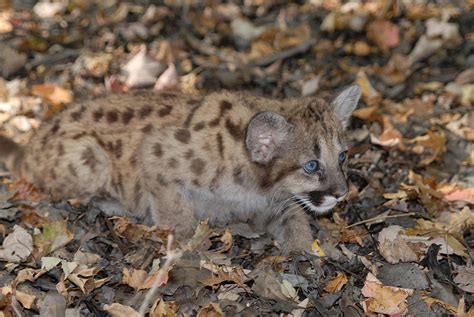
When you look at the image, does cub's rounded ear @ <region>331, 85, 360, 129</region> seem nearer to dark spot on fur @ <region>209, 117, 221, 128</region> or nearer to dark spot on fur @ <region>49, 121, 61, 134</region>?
dark spot on fur @ <region>209, 117, 221, 128</region>

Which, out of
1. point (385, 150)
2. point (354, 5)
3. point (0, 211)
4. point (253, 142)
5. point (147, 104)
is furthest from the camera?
point (354, 5)

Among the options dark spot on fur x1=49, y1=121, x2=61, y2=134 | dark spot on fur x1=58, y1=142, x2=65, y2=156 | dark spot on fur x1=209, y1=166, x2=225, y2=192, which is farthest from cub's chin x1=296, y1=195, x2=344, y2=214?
dark spot on fur x1=49, y1=121, x2=61, y2=134

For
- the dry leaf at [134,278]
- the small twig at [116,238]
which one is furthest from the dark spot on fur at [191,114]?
the dry leaf at [134,278]

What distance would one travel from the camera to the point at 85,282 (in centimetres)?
538

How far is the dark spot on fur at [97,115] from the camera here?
7008mm

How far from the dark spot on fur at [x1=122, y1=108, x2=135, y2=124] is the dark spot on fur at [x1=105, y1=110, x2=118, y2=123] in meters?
0.08

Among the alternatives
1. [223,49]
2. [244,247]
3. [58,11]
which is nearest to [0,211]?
[244,247]

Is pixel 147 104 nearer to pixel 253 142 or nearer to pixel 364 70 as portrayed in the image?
pixel 253 142

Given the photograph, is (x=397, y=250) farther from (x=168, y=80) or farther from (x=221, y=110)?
(x=168, y=80)

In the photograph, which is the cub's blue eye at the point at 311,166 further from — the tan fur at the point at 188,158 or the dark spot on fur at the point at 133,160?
the dark spot on fur at the point at 133,160

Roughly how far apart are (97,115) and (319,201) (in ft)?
7.98

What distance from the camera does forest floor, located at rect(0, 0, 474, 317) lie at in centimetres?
536

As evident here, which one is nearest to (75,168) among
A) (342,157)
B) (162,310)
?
(162,310)

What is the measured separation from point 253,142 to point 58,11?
6089 millimetres
